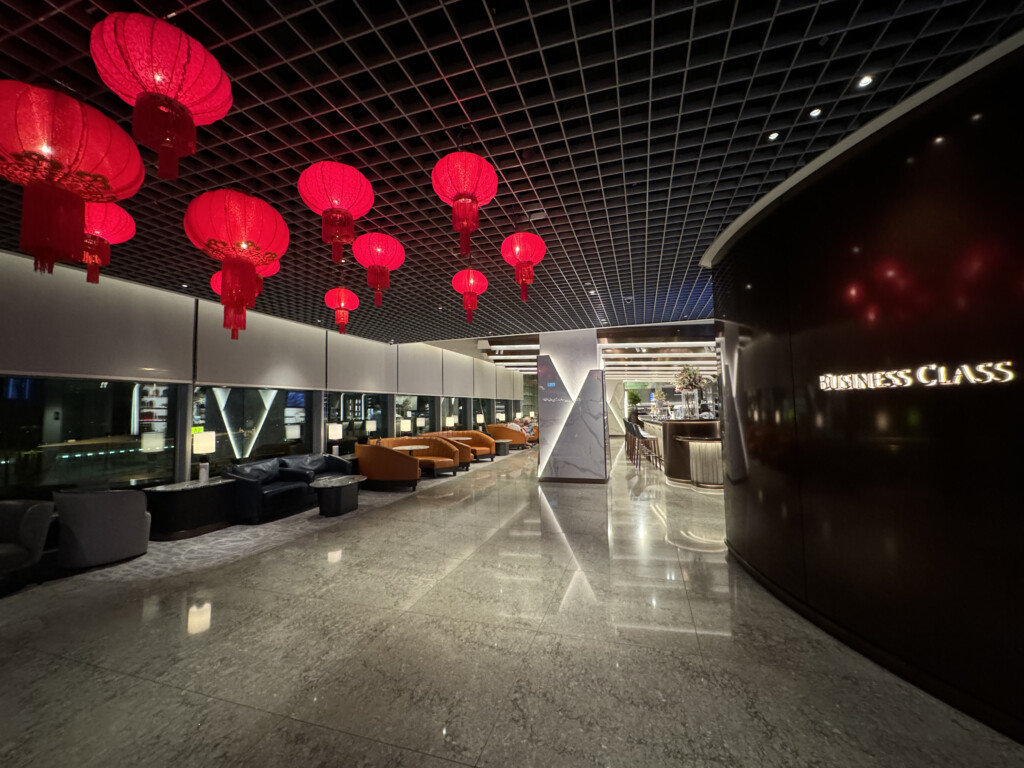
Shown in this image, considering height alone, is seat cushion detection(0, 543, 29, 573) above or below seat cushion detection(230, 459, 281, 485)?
below

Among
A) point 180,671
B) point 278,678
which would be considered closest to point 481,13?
point 278,678

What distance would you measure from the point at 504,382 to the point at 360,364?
9.44 m

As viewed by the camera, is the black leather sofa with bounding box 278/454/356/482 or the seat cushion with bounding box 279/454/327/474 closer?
the black leather sofa with bounding box 278/454/356/482

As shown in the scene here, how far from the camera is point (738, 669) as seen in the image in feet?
7.38

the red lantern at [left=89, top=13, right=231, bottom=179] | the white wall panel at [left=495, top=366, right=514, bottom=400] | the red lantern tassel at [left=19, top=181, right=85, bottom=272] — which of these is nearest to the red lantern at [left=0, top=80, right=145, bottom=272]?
the red lantern tassel at [left=19, top=181, right=85, bottom=272]

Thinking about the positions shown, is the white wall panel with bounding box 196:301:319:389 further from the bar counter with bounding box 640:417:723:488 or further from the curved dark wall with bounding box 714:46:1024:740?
the bar counter with bounding box 640:417:723:488

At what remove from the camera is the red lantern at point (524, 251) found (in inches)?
132

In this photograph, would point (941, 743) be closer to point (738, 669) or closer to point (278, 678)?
point (738, 669)

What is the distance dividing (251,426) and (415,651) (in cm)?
704

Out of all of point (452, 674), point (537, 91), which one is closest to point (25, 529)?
point (452, 674)

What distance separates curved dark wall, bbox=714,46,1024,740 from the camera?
1.78 meters

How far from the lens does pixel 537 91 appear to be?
2553 millimetres

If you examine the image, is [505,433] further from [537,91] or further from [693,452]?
[537,91]

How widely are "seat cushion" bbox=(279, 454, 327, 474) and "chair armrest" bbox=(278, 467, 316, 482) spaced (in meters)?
0.19
